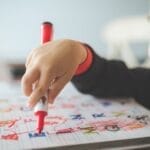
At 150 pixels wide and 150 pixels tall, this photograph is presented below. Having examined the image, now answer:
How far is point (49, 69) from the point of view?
360mm

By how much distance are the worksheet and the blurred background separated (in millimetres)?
982

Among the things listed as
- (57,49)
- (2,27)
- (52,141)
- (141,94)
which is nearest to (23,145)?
(52,141)

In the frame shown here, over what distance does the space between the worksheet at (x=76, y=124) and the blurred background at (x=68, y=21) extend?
982mm

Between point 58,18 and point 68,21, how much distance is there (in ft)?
0.20

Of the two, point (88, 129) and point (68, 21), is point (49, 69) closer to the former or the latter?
point (88, 129)

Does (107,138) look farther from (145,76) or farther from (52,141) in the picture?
(145,76)

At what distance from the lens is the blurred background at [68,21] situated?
5.29 ft

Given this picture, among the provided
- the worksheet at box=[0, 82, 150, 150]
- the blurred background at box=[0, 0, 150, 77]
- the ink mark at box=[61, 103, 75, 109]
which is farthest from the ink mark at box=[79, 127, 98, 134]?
the blurred background at box=[0, 0, 150, 77]

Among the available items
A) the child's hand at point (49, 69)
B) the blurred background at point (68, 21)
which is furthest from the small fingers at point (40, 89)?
the blurred background at point (68, 21)

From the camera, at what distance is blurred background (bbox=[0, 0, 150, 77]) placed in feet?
5.29

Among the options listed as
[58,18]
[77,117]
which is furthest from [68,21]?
[77,117]

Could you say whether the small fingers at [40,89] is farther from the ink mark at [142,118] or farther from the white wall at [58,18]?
the white wall at [58,18]

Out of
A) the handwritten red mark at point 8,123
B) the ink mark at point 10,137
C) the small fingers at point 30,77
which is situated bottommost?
the handwritten red mark at point 8,123

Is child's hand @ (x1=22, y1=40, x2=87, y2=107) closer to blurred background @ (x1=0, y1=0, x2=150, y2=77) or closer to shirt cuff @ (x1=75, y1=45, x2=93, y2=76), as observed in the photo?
shirt cuff @ (x1=75, y1=45, x2=93, y2=76)
